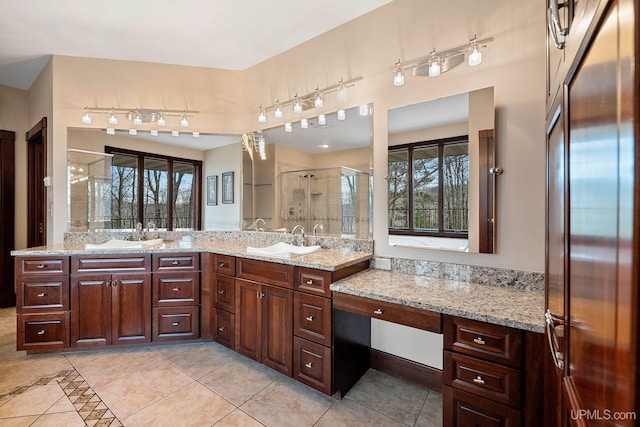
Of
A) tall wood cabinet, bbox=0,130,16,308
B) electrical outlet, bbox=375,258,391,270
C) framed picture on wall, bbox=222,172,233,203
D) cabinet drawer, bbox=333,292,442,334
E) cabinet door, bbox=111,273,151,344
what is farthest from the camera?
tall wood cabinet, bbox=0,130,16,308

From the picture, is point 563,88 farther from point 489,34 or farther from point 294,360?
point 294,360

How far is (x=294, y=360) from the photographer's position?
2.07 m

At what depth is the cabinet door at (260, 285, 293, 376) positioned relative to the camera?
210 cm

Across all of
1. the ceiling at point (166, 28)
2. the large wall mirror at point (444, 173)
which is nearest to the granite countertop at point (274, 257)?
the large wall mirror at point (444, 173)

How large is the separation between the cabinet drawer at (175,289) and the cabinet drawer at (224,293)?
21 cm

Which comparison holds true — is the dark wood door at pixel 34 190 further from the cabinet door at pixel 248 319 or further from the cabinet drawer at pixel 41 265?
the cabinet door at pixel 248 319

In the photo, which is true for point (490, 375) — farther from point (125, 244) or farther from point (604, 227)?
point (125, 244)

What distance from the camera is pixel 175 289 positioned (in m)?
2.67

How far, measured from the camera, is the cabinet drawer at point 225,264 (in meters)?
2.49

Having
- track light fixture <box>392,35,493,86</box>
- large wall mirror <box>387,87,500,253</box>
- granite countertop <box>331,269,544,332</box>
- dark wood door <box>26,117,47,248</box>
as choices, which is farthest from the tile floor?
track light fixture <box>392,35,493,86</box>

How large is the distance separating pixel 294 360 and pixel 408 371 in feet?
2.79

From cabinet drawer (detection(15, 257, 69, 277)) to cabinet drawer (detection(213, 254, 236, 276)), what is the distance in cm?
123

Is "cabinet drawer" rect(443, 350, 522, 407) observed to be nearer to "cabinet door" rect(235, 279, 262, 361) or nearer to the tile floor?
the tile floor

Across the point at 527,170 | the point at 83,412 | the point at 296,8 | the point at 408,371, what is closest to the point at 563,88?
the point at 527,170
